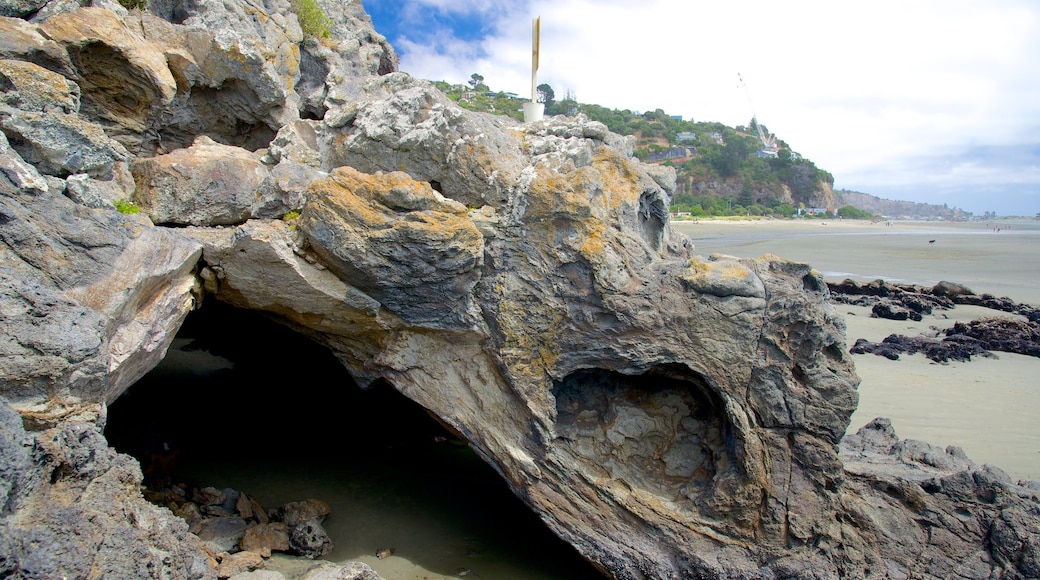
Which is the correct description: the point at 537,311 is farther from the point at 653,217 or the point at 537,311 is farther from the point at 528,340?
the point at 653,217

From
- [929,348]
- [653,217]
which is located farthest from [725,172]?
[653,217]

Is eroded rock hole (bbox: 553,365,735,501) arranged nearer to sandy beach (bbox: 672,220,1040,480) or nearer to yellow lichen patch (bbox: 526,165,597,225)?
yellow lichen patch (bbox: 526,165,597,225)

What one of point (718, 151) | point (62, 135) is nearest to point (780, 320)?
point (62, 135)

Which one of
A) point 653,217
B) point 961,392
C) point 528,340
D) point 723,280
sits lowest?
point 961,392

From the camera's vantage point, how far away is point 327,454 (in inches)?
326

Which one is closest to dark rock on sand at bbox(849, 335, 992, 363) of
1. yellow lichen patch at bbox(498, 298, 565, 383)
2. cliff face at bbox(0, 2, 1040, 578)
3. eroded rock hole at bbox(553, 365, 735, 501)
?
cliff face at bbox(0, 2, 1040, 578)

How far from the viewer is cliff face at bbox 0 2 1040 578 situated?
17.0 ft

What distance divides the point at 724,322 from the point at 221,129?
22.5 ft

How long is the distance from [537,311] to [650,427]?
168cm

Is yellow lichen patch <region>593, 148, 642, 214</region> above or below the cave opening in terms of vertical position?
above

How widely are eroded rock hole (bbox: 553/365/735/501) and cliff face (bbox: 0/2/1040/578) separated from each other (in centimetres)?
2

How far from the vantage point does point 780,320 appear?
531 centimetres

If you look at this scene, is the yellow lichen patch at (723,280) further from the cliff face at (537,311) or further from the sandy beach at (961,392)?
the sandy beach at (961,392)

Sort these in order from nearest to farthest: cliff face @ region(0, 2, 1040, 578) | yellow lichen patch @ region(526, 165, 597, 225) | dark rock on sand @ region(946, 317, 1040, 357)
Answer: cliff face @ region(0, 2, 1040, 578)
yellow lichen patch @ region(526, 165, 597, 225)
dark rock on sand @ region(946, 317, 1040, 357)
